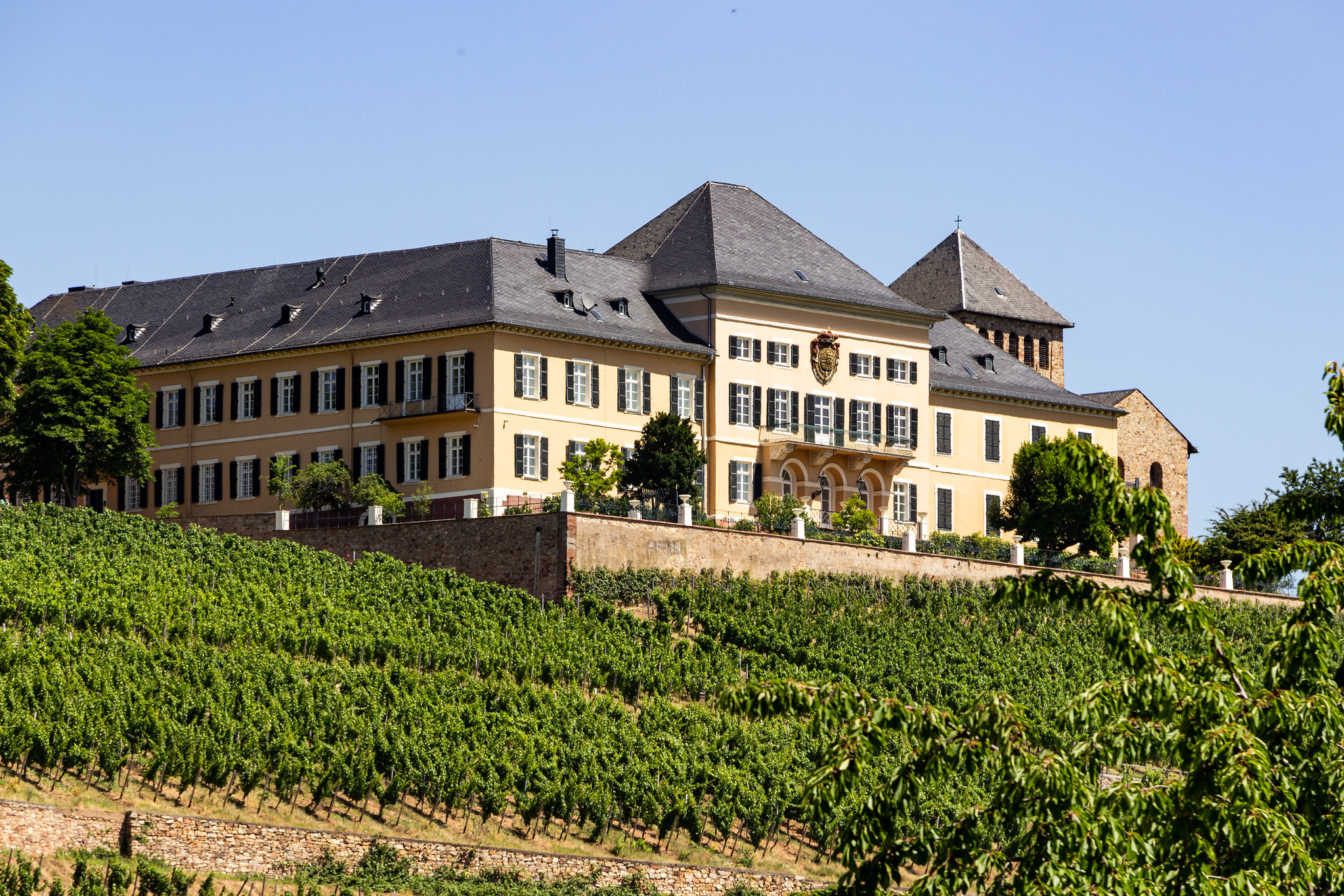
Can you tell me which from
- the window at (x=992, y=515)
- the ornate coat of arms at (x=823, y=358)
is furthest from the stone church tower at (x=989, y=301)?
the ornate coat of arms at (x=823, y=358)

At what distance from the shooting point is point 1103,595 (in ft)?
52.5

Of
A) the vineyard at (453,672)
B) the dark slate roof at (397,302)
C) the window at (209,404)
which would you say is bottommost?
the vineyard at (453,672)

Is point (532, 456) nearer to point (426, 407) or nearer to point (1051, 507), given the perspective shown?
point (426, 407)

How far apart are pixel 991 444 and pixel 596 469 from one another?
19509mm

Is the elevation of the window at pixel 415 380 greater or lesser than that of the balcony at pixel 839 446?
greater

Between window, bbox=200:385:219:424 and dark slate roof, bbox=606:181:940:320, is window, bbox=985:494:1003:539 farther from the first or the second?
window, bbox=200:385:219:424

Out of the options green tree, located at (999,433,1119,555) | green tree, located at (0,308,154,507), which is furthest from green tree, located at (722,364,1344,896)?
green tree, located at (999,433,1119,555)

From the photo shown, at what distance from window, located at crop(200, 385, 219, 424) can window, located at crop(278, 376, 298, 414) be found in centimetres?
253

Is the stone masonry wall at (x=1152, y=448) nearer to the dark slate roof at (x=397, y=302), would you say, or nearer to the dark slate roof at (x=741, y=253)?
the dark slate roof at (x=741, y=253)

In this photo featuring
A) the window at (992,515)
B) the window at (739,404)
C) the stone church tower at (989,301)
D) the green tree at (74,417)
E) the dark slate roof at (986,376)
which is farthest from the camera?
the stone church tower at (989,301)

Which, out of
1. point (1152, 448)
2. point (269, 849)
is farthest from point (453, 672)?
point (1152, 448)

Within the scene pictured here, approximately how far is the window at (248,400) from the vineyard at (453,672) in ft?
46.8

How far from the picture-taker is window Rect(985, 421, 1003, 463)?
74.1 m

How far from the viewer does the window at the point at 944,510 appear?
235 ft
